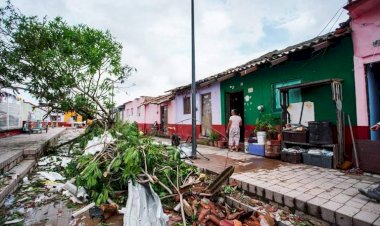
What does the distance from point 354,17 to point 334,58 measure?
43.3 inches

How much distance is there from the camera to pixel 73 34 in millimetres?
7965

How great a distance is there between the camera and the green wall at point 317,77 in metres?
5.93

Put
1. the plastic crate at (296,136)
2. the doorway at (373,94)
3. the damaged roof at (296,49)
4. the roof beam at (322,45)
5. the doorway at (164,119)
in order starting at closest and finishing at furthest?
the doorway at (373,94)
the damaged roof at (296,49)
the roof beam at (322,45)
the plastic crate at (296,136)
the doorway at (164,119)

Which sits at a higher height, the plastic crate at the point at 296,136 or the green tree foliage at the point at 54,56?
the green tree foliage at the point at 54,56

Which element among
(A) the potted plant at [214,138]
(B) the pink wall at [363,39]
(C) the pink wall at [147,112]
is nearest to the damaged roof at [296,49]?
(B) the pink wall at [363,39]

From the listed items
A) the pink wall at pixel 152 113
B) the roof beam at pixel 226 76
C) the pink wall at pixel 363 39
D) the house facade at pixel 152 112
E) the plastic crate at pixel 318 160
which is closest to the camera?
the pink wall at pixel 363 39

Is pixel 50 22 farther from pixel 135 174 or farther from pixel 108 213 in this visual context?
pixel 108 213

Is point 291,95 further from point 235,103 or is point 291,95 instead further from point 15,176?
point 15,176

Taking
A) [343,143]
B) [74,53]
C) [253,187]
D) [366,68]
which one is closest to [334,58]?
[366,68]

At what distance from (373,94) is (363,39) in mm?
1440

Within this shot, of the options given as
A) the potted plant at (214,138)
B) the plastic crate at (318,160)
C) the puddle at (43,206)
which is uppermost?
the potted plant at (214,138)

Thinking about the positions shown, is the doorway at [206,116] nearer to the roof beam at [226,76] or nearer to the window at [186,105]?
the window at [186,105]

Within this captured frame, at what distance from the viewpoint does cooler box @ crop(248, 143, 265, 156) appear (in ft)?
25.3

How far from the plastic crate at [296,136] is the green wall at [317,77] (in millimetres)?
817
